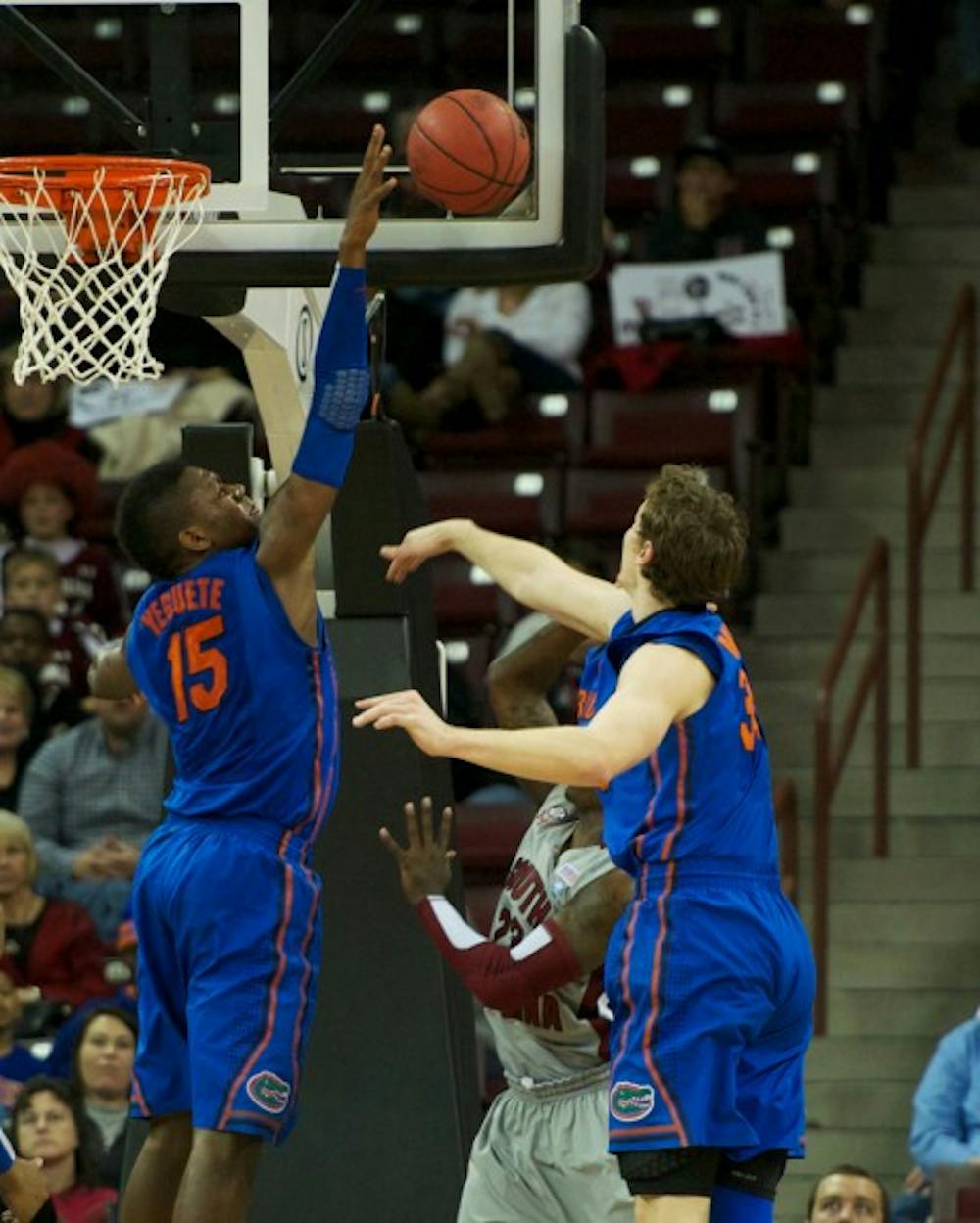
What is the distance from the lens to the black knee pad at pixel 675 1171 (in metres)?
5.44

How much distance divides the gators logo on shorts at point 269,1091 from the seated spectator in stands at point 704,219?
6214 millimetres

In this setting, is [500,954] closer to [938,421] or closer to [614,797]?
[614,797]

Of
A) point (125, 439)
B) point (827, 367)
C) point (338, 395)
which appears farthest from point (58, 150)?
point (338, 395)

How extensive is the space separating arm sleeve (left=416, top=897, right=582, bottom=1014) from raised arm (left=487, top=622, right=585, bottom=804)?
658 mm

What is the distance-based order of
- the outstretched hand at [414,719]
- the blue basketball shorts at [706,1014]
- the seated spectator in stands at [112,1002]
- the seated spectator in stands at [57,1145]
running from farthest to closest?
the seated spectator in stands at [112,1002] < the seated spectator in stands at [57,1145] < the blue basketball shorts at [706,1014] < the outstretched hand at [414,719]

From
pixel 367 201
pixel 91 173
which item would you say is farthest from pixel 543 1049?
pixel 91 173

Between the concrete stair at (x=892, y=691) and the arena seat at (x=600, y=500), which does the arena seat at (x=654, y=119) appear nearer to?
the concrete stair at (x=892, y=691)

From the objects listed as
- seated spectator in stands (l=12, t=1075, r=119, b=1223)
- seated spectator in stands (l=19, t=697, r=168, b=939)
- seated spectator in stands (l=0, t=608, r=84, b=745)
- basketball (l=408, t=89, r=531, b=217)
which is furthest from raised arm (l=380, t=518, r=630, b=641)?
seated spectator in stands (l=0, t=608, r=84, b=745)

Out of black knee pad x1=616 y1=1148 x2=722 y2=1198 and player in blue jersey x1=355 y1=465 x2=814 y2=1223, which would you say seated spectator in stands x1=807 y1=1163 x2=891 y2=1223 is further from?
black knee pad x1=616 y1=1148 x2=722 y2=1198

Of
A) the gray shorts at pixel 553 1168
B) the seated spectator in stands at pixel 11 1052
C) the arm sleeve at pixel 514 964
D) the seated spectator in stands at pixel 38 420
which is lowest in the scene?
the seated spectator in stands at pixel 11 1052

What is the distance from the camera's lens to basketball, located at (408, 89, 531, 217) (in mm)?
6543

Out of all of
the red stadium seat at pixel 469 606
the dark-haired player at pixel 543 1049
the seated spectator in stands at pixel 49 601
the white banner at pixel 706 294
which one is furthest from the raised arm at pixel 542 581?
the white banner at pixel 706 294

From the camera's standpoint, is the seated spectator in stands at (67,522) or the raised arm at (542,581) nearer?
the raised arm at (542,581)

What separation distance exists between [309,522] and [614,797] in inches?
33.4
